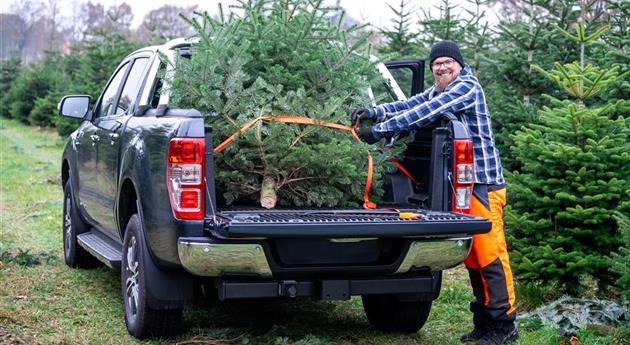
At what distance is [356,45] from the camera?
536cm

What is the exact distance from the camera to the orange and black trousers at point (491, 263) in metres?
5.53

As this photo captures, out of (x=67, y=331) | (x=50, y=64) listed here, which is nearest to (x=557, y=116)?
(x=67, y=331)

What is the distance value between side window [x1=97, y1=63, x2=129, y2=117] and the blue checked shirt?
2.38m

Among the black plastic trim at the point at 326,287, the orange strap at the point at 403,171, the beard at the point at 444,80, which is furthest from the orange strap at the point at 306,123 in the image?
the beard at the point at 444,80

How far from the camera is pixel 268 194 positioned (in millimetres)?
5164

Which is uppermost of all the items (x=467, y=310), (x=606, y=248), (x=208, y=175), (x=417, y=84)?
(x=417, y=84)

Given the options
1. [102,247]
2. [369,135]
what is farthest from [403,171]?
[102,247]

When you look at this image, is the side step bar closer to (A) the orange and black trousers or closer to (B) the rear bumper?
(B) the rear bumper

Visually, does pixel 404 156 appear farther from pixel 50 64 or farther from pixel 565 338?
pixel 50 64

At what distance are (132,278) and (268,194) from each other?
3.37ft

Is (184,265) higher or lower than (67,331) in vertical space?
higher

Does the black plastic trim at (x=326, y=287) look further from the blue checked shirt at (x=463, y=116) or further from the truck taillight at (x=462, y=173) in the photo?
the blue checked shirt at (x=463, y=116)

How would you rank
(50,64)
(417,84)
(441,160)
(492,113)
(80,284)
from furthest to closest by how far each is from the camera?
(50,64) < (492,113) < (80,284) < (417,84) < (441,160)

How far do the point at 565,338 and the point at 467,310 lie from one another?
3.69 feet
